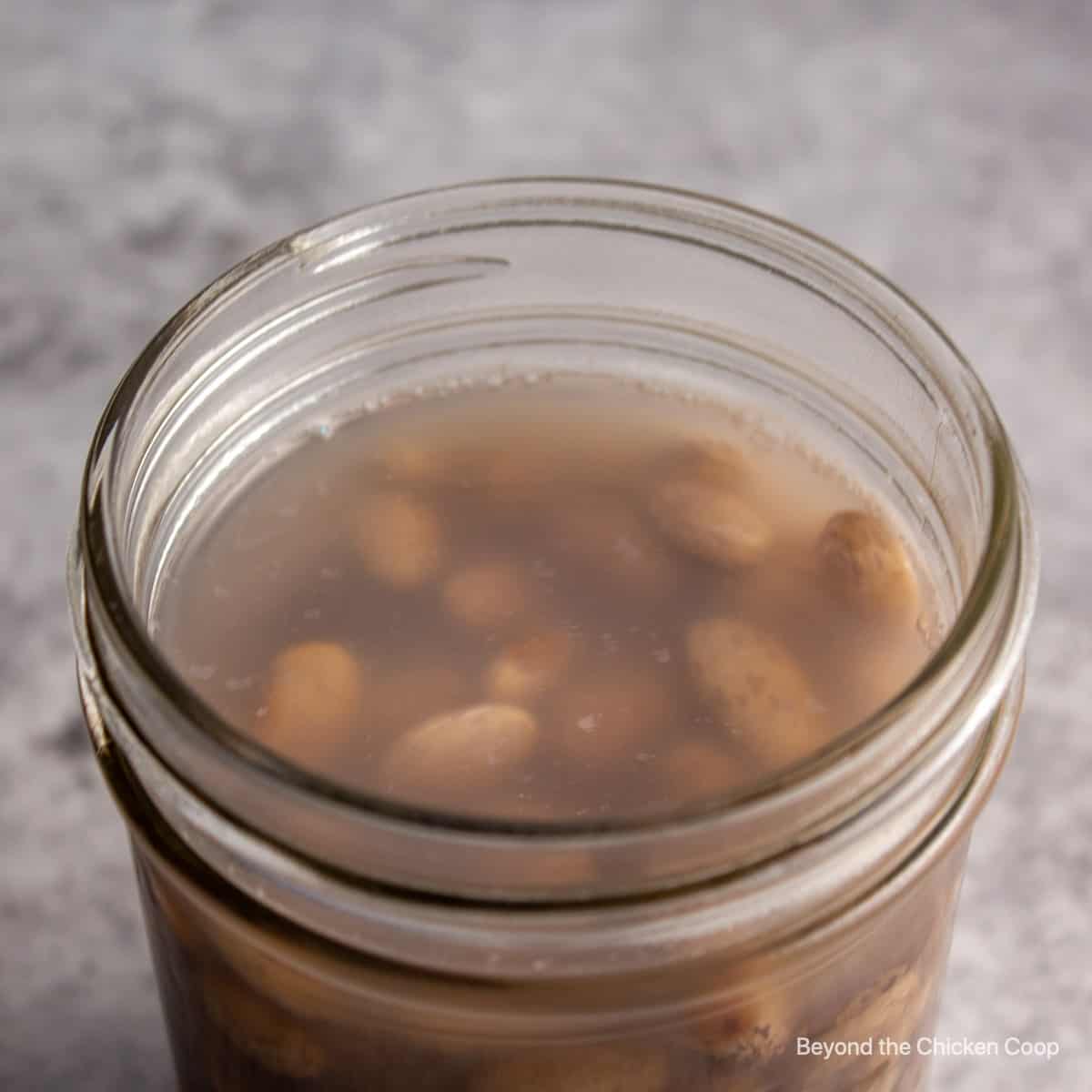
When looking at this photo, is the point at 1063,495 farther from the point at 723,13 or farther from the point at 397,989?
the point at 397,989

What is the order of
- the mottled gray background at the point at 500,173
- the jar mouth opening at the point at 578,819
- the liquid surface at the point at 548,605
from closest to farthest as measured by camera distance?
the jar mouth opening at the point at 578,819 → the liquid surface at the point at 548,605 → the mottled gray background at the point at 500,173

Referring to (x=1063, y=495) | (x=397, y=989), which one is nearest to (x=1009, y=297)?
(x=1063, y=495)

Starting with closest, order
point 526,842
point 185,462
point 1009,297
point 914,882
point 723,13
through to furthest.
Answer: point 526,842
point 914,882
point 185,462
point 1009,297
point 723,13

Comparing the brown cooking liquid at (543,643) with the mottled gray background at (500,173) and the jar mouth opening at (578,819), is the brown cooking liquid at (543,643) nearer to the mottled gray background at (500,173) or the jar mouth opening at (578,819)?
the jar mouth opening at (578,819)

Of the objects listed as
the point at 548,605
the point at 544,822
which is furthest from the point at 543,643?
the point at 544,822

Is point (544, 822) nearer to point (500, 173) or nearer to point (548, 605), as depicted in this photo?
point (548, 605)

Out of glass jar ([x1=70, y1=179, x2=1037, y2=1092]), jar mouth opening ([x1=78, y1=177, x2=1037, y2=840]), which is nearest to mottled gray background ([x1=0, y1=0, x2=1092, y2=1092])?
glass jar ([x1=70, y1=179, x2=1037, y2=1092])

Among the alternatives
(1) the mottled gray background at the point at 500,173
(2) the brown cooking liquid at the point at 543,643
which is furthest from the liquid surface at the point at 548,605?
(1) the mottled gray background at the point at 500,173

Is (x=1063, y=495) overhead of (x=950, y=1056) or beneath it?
overhead
